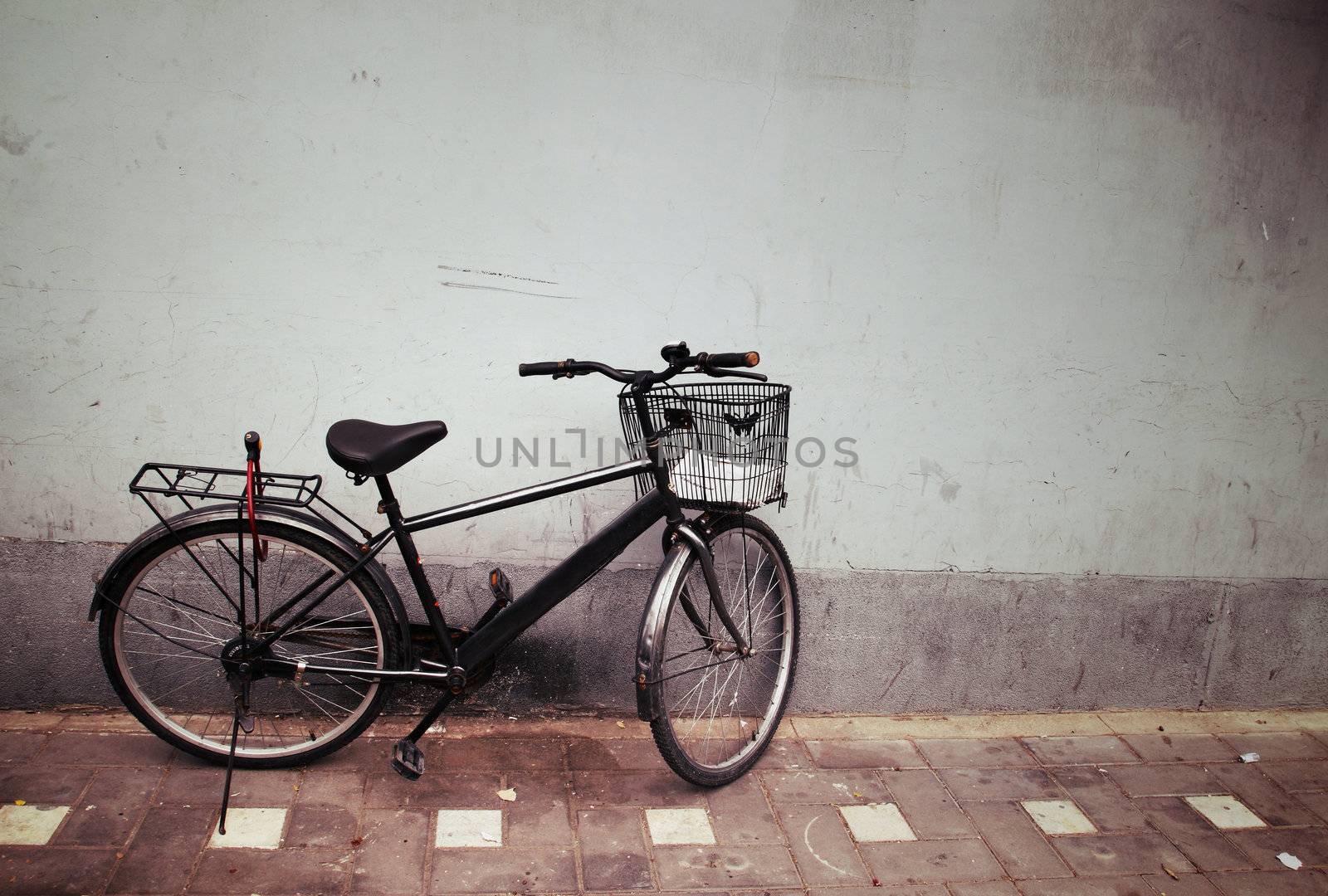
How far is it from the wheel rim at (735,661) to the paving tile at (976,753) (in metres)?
0.69

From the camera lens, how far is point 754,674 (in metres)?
3.95

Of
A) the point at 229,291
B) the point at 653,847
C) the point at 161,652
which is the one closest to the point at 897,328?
the point at 653,847

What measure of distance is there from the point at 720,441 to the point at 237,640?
→ 178 cm

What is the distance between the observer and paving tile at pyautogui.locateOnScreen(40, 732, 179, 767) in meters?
3.25

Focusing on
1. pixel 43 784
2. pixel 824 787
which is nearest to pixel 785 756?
pixel 824 787

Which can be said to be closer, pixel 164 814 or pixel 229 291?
pixel 164 814

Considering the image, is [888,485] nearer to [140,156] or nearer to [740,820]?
[740,820]

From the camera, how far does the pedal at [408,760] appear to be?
125 inches

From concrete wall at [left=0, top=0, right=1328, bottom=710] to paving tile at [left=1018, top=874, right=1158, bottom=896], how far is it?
1.08 metres

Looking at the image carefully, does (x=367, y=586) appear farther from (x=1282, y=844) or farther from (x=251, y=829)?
(x=1282, y=844)

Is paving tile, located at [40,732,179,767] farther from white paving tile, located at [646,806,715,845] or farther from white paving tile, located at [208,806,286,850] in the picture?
white paving tile, located at [646,806,715,845]

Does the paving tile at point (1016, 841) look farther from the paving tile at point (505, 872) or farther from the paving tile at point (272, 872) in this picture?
the paving tile at point (272, 872)

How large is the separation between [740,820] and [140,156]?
3.19 meters

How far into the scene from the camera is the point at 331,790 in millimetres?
3230
